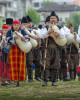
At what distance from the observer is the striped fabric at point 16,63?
13211 mm

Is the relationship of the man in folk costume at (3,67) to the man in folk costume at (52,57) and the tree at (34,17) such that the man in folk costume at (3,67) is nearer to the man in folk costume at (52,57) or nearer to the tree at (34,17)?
the man in folk costume at (52,57)

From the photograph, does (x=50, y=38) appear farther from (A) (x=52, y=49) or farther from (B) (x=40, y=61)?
(B) (x=40, y=61)

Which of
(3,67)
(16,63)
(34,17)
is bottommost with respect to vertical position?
(3,67)

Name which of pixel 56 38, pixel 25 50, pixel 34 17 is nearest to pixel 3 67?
pixel 25 50

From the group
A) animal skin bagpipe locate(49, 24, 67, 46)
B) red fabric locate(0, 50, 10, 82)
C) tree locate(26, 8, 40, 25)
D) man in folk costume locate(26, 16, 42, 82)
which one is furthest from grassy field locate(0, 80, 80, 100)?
tree locate(26, 8, 40, 25)

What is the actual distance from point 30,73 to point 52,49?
224 cm

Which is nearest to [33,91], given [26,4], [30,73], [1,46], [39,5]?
[1,46]

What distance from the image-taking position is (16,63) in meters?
13.3

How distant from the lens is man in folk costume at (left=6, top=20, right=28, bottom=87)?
42.9 feet

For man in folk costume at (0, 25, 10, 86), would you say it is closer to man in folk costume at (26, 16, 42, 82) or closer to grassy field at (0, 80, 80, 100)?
grassy field at (0, 80, 80, 100)

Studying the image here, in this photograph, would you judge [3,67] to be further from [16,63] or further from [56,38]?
[56,38]

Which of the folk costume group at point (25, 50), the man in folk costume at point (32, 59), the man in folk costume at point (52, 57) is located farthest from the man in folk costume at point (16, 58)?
the man in folk costume at point (32, 59)

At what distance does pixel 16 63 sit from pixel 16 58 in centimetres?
14

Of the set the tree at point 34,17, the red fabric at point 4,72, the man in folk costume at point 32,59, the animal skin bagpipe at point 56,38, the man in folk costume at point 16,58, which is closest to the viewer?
the man in folk costume at point 16,58
